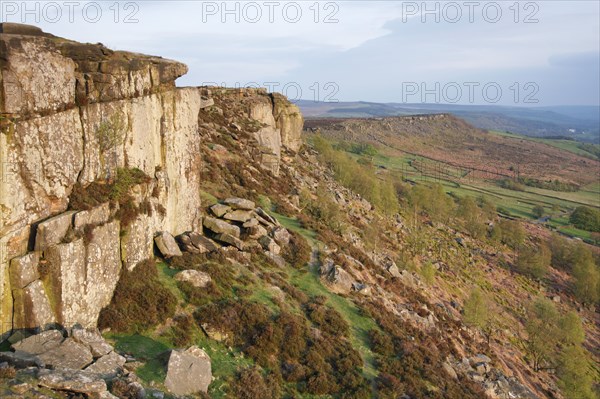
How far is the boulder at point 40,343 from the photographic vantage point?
16323 millimetres

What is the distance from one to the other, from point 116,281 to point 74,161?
6219 millimetres

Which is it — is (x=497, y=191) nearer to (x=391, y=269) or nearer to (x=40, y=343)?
(x=391, y=269)

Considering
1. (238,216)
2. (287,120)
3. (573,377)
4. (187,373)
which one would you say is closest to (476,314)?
(573,377)

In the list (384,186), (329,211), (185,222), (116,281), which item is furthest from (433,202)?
(116,281)

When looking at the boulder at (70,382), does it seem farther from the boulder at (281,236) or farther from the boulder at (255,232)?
the boulder at (281,236)

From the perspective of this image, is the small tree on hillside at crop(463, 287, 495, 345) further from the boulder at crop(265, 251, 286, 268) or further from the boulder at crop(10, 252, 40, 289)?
the boulder at crop(10, 252, 40, 289)

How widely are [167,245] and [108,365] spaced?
10.2 m

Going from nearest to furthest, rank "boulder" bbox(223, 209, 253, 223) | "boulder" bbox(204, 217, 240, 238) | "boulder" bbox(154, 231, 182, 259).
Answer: "boulder" bbox(154, 231, 182, 259), "boulder" bbox(204, 217, 240, 238), "boulder" bbox(223, 209, 253, 223)

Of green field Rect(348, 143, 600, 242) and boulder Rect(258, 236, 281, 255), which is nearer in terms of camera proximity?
boulder Rect(258, 236, 281, 255)

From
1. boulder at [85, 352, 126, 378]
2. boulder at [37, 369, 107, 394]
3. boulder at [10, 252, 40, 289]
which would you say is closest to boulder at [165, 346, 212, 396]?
boulder at [85, 352, 126, 378]

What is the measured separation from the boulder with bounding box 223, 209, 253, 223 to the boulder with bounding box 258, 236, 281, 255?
1905 mm

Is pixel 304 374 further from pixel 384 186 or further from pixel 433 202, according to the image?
pixel 433 202

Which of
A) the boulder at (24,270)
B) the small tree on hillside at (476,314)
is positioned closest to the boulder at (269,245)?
the boulder at (24,270)

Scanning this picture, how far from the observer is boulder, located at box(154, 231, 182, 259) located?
85.9ft
